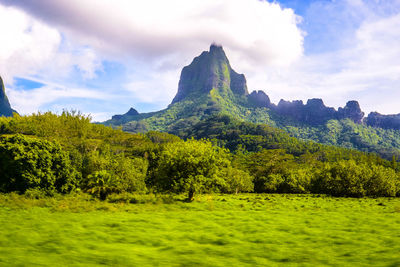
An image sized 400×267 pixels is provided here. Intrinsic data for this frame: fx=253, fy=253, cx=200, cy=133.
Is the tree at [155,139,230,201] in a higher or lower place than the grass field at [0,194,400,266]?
higher

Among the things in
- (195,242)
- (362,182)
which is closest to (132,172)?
(195,242)

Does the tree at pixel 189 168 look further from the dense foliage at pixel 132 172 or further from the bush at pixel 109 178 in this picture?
the bush at pixel 109 178

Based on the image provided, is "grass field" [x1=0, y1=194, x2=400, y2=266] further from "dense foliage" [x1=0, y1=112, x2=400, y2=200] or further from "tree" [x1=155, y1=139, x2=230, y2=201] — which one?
"dense foliage" [x1=0, y1=112, x2=400, y2=200]

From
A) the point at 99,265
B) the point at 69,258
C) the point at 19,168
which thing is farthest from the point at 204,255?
the point at 19,168

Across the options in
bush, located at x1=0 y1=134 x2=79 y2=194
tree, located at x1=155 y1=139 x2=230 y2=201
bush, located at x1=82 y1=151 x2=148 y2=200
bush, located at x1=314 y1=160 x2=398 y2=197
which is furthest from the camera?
bush, located at x1=314 y1=160 x2=398 y2=197

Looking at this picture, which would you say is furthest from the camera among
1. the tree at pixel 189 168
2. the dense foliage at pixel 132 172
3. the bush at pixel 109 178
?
the bush at pixel 109 178

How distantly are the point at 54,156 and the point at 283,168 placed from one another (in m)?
77.2

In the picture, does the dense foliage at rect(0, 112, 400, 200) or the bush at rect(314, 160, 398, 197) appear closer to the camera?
the dense foliage at rect(0, 112, 400, 200)

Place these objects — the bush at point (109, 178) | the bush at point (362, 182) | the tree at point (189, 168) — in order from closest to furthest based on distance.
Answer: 1. the tree at point (189, 168)
2. the bush at point (109, 178)
3. the bush at point (362, 182)

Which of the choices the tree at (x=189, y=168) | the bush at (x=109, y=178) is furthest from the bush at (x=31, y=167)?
the tree at (x=189, y=168)

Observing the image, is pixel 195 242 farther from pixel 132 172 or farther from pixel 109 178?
pixel 132 172

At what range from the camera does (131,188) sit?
46.2 meters

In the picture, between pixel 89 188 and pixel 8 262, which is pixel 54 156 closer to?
pixel 89 188

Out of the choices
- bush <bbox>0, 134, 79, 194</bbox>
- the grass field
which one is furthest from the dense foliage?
the grass field
